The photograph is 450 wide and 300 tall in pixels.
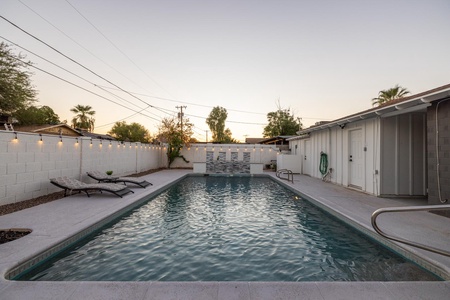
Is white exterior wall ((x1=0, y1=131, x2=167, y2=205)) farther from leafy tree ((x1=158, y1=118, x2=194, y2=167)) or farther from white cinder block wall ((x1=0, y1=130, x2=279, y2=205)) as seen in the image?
leafy tree ((x1=158, y1=118, x2=194, y2=167))

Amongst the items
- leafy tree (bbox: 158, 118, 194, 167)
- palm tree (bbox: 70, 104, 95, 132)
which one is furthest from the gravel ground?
palm tree (bbox: 70, 104, 95, 132)

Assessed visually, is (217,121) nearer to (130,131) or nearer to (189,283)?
(130,131)

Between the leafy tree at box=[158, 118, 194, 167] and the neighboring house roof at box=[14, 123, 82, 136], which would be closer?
the leafy tree at box=[158, 118, 194, 167]

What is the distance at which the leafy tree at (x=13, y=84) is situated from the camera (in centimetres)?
1496

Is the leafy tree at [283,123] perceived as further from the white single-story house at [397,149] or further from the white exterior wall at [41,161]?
the white exterior wall at [41,161]

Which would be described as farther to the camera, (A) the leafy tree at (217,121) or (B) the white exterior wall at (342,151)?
(A) the leafy tree at (217,121)

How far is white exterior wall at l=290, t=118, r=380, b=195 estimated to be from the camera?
782cm

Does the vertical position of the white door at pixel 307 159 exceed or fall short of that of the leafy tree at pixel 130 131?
it falls short

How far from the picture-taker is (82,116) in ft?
113

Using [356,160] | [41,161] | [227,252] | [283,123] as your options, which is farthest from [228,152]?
[283,123]

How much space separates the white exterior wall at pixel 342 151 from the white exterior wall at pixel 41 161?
34.9 ft

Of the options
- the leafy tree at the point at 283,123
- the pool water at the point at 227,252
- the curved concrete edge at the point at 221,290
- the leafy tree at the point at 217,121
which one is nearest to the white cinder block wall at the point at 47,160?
the pool water at the point at 227,252

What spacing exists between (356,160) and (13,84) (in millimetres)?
21541

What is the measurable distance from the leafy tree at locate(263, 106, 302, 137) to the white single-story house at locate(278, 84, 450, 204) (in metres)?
29.2
